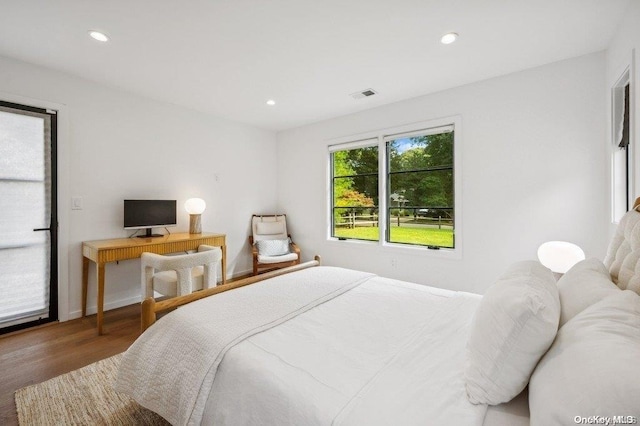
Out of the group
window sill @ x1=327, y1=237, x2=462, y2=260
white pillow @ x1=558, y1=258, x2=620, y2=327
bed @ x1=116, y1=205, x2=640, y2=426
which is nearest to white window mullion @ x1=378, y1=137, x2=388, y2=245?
window sill @ x1=327, y1=237, x2=462, y2=260

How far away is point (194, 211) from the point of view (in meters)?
3.65

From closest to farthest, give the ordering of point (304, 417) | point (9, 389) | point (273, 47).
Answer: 1. point (304, 417)
2. point (9, 389)
3. point (273, 47)

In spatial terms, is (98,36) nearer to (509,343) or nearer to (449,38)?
(449,38)

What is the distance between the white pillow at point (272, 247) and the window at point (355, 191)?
0.79 m

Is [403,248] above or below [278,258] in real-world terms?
above

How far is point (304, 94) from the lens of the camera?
336 cm

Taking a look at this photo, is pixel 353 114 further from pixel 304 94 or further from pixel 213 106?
pixel 213 106

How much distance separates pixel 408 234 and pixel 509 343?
2977mm

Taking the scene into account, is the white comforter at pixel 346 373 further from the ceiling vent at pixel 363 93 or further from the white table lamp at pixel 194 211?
the ceiling vent at pixel 363 93

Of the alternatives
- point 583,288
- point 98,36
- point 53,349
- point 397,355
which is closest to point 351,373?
point 397,355

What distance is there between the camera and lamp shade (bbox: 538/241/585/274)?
229 centimetres

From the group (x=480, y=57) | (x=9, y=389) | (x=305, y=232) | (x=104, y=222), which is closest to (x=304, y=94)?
(x=480, y=57)

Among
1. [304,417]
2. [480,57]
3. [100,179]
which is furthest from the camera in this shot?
[100,179]

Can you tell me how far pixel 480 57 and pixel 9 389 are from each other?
4360 mm
